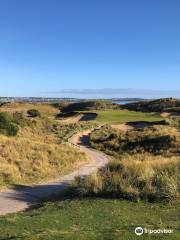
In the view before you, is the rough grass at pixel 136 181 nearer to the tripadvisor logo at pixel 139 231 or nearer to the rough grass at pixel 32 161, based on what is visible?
the rough grass at pixel 32 161

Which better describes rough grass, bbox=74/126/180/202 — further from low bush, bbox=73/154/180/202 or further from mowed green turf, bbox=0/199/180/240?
mowed green turf, bbox=0/199/180/240

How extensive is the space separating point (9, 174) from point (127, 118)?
42.6m

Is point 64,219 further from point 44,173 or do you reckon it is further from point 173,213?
point 44,173

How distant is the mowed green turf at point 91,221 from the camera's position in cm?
792

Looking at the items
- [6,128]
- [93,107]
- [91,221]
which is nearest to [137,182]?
[91,221]

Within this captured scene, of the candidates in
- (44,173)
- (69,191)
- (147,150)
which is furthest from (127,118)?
(69,191)

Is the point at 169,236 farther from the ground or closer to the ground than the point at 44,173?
farther from the ground

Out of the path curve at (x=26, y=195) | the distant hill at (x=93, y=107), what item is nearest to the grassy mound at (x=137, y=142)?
the path curve at (x=26, y=195)

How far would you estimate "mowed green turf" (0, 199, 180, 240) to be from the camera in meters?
7.92

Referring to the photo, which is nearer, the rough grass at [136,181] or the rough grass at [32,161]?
the rough grass at [136,181]

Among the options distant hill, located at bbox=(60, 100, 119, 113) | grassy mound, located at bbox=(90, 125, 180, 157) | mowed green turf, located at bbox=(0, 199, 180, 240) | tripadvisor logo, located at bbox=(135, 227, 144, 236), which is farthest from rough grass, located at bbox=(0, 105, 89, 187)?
Answer: distant hill, located at bbox=(60, 100, 119, 113)

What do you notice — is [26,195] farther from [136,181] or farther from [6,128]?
[6,128]

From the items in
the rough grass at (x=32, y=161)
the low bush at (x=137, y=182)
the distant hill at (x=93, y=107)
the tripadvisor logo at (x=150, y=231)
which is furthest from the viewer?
the distant hill at (x=93, y=107)

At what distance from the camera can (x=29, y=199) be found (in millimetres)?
15016
